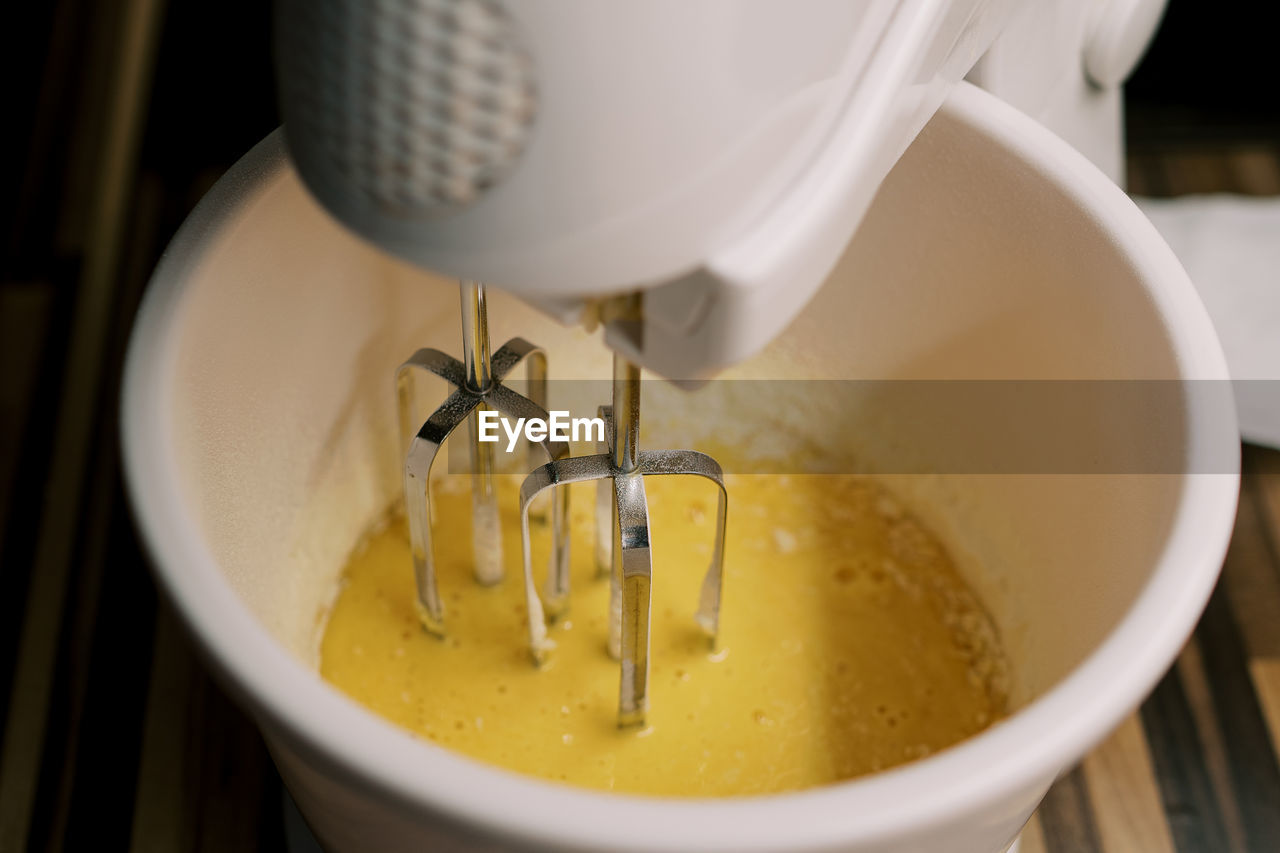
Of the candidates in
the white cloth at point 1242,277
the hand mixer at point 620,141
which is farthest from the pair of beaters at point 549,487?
the white cloth at point 1242,277

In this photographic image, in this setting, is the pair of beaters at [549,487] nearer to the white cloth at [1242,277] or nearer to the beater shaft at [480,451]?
the beater shaft at [480,451]

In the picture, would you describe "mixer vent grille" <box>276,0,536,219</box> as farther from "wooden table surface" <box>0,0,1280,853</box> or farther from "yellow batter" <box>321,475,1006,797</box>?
"wooden table surface" <box>0,0,1280,853</box>

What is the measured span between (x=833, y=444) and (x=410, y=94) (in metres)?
0.48

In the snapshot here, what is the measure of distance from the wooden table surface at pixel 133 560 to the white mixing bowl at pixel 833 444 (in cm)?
15

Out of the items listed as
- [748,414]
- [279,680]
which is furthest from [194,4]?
[279,680]

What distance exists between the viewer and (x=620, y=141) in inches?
12.6

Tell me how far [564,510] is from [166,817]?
0.29 metres

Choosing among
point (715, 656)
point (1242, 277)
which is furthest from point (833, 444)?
point (1242, 277)

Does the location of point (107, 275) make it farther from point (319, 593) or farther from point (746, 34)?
point (746, 34)

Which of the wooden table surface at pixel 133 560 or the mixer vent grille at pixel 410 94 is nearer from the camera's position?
the mixer vent grille at pixel 410 94

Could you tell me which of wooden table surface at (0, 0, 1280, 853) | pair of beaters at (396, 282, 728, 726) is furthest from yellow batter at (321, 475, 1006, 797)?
wooden table surface at (0, 0, 1280, 853)

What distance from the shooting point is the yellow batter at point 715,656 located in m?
0.60

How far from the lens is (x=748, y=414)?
2.47ft

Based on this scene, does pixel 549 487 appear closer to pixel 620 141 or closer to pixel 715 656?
pixel 715 656
